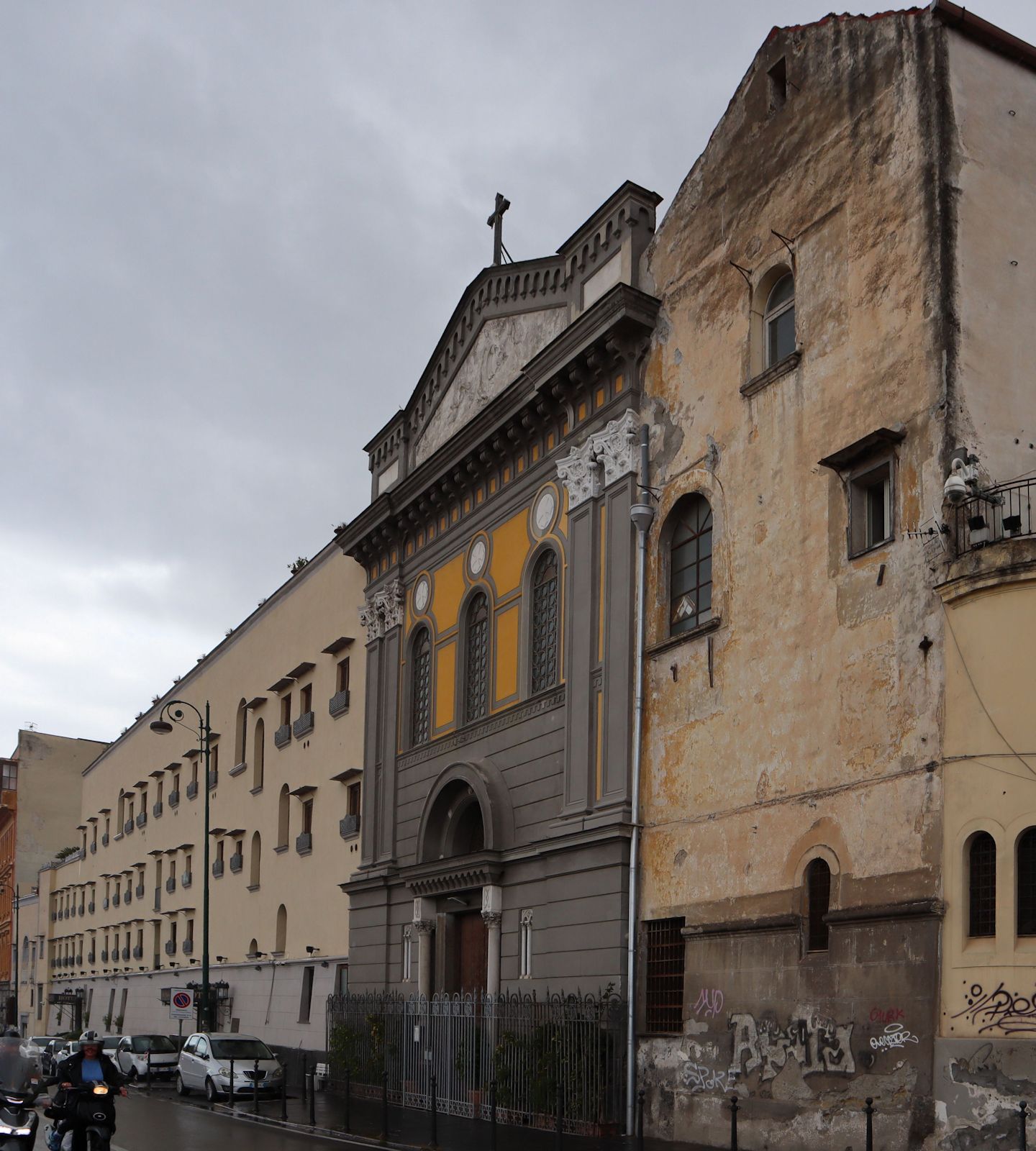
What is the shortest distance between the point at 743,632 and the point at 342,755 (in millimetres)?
16619

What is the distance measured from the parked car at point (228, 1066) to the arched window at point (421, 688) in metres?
7.10

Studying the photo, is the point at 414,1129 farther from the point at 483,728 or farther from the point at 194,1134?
the point at 483,728

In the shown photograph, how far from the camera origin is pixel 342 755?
34.4 metres

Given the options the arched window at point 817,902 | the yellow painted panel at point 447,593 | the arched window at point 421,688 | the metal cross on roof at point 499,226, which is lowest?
the arched window at point 817,902

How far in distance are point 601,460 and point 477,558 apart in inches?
198

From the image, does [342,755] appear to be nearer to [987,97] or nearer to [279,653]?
[279,653]

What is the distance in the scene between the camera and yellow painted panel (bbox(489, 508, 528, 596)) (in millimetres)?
26141

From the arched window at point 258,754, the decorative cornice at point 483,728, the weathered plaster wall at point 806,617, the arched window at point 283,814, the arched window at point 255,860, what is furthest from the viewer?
the arched window at point 258,754

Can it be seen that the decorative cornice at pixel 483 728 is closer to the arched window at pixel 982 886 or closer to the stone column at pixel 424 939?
the stone column at pixel 424 939

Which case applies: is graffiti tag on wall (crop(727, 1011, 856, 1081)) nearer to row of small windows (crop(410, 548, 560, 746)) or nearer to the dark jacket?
the dark jacket

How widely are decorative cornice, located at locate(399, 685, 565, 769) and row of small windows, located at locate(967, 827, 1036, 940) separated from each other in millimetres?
9404

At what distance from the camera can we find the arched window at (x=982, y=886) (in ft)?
49.4

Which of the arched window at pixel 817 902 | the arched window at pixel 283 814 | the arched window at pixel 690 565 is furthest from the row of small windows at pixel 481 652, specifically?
the arched window at pixel 283 814

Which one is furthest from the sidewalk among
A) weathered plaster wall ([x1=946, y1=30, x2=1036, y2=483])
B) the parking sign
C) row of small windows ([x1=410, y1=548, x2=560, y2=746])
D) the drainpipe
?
weathered plaster wall ([x1=946, y1=30, x2=1036, y2=483])
